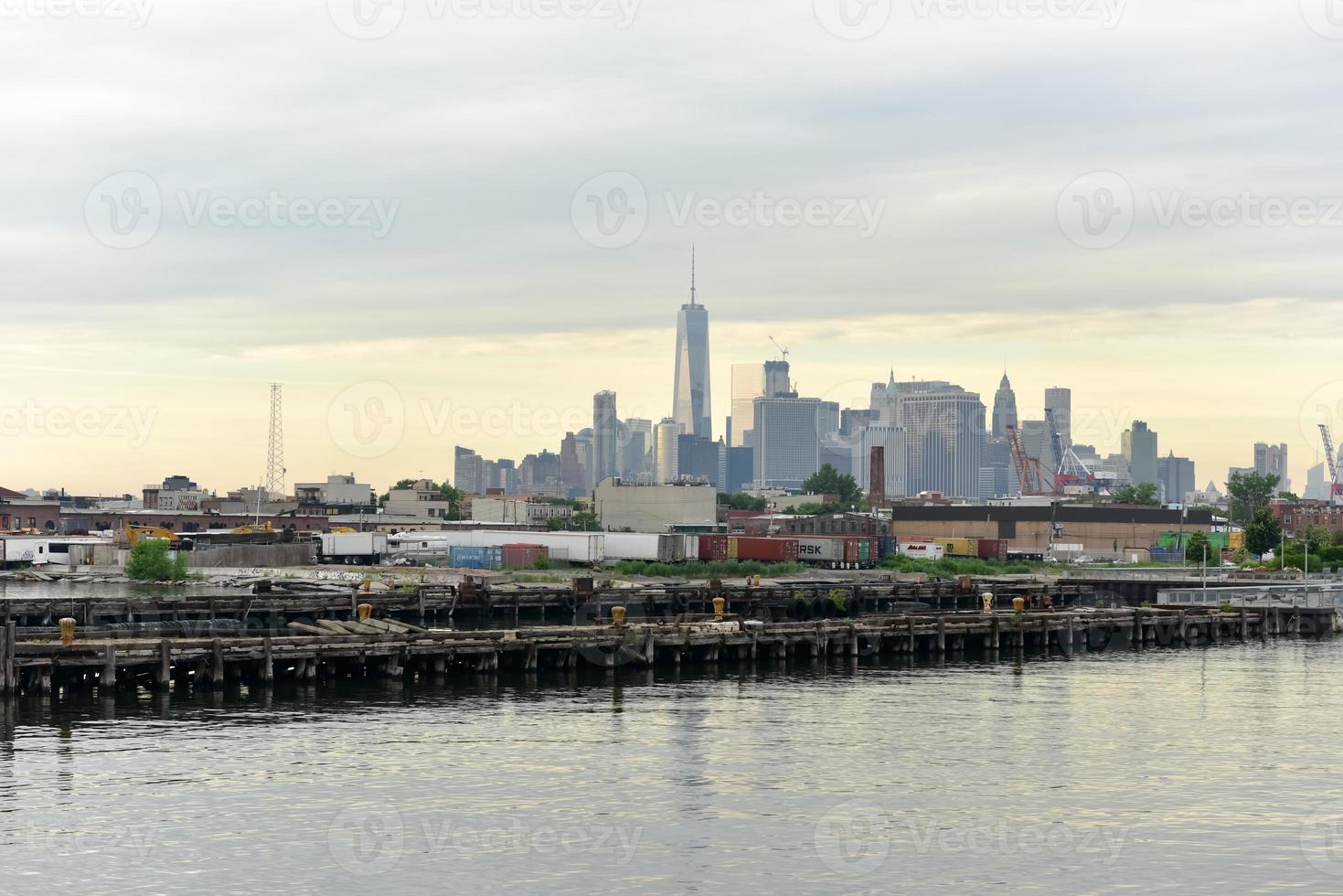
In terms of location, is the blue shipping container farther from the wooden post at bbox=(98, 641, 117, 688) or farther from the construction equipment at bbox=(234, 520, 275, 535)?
the wooden post at bbox=(98, 641, 117, 688)

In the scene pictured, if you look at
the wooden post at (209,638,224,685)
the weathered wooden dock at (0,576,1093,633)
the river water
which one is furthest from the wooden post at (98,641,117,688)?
the weathered wooden dock at (0,576,1093,633)

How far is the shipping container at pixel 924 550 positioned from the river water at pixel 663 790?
116032mm

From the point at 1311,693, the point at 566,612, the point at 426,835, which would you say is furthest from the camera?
the point at 566,612

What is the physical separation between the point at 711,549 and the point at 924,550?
108 feet

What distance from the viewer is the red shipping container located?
160 metres

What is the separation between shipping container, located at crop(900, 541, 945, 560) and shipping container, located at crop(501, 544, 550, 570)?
45.9 meters

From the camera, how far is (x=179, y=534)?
7003 inches

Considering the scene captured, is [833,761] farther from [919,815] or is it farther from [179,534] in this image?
[179,534]

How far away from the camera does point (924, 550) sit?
594 ft

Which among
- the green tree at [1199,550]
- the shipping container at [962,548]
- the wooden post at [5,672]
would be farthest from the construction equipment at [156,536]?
the wooden post at [5,672]

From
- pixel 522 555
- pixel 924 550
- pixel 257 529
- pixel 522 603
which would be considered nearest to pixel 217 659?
pixel 522 603

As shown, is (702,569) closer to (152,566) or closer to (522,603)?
(522,603)

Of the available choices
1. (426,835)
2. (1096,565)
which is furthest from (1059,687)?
(1096,565)

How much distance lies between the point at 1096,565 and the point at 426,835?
14299 cm
